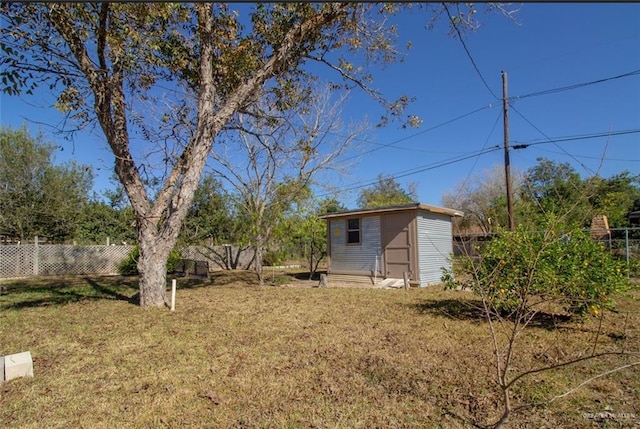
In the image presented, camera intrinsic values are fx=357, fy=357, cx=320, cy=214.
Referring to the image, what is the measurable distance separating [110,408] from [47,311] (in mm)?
4933

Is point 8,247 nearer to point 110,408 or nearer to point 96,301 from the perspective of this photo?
point 96,301

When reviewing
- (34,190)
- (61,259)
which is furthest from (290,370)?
(34,190)

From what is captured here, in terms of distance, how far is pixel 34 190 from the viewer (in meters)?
16.4

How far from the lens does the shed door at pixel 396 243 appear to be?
11.1m

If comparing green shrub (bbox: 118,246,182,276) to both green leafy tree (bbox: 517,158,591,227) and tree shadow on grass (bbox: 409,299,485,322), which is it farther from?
green leafy tree (bbox: 517,158,591,227)

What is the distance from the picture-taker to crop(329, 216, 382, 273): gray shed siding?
39.6 feet

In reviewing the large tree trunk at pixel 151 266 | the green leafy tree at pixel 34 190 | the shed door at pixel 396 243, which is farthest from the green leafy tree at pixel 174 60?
the green leafy tree at pixel 34 190

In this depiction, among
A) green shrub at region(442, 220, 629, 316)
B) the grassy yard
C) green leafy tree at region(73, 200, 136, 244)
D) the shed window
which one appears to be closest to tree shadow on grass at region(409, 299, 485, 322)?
the grassy yard

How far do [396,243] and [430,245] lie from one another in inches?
47.5

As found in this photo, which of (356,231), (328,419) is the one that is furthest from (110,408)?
(356,231)

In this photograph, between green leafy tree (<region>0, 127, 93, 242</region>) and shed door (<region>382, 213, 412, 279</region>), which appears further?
green leafy tree (<region>0, 127, 93, 242</region>)

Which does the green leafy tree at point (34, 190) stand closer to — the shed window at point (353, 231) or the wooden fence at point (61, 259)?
the wooden fence at point (61, 259)

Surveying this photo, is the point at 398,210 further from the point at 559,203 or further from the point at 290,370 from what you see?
the point at 559,203

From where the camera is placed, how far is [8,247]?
13094 millimetres
